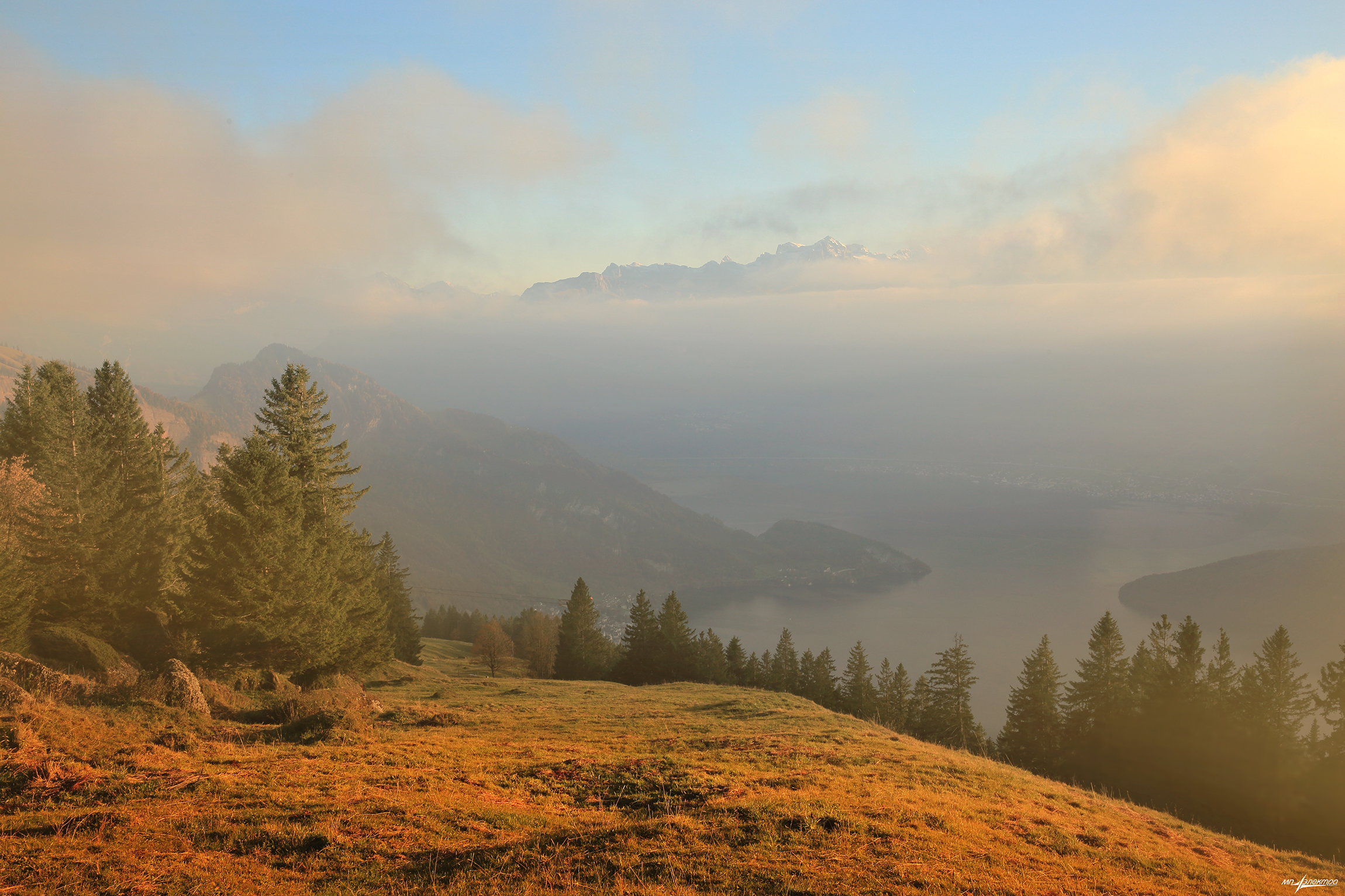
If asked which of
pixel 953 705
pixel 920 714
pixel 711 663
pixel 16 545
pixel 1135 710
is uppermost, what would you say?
pixel 16 545

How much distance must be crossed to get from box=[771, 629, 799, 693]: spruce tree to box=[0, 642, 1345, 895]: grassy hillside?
4396 centimetres

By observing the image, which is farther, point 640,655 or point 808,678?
point 808,678

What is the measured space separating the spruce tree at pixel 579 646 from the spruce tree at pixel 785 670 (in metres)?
19.6

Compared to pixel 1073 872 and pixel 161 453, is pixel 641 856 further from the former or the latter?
pixel 161 453

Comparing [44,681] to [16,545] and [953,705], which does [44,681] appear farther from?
[953,705]

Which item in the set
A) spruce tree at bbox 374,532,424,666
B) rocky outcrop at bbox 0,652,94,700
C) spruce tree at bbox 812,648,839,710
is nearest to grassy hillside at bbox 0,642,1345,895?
rocky outcrop at bbox 0,652,94,700

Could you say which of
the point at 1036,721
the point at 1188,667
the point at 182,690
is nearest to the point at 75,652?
the point at 182,690

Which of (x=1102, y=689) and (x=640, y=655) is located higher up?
(x=1102, y=689)

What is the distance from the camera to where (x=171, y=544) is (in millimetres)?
40750

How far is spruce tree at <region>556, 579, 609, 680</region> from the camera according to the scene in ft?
208

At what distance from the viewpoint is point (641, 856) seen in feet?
34.6

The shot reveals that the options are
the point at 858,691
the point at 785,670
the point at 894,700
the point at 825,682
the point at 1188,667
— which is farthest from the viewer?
the point at 785,670

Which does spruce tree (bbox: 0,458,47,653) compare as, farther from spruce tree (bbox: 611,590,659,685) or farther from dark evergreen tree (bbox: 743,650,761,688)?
dark evergreen tree (bbox: 743,650,761,688)

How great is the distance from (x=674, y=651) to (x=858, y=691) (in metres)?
20.9
